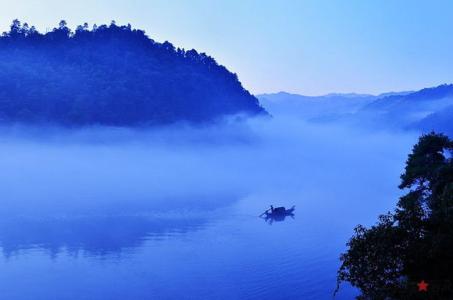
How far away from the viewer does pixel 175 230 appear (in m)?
64.4

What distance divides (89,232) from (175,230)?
11.2 m

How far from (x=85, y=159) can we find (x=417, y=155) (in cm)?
15345

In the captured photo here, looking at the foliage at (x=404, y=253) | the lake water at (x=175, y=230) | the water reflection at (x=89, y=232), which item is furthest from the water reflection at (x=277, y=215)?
the foliage at (x=404, y=253)

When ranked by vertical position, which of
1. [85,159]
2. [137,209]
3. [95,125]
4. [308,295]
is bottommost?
[308,295]

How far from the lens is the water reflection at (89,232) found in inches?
2104

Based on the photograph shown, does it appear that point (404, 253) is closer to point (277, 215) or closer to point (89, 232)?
point (89, 232)

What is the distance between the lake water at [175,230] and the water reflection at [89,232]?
14 centimetres

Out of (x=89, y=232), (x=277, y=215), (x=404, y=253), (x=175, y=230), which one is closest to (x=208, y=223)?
(x=175, y=230)

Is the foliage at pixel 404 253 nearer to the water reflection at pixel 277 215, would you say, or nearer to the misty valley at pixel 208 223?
the misty valley at pixel 208 223

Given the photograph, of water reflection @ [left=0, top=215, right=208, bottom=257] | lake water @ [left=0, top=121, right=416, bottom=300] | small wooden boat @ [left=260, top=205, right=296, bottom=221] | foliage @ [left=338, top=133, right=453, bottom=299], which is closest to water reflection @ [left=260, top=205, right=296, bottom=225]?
small wooden boat @ [left=260, top=205, right=296, bottom=221]

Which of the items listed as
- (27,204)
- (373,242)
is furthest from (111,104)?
(373,242)

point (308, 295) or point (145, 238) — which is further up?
point (145, 238)

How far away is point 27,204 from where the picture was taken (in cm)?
8388

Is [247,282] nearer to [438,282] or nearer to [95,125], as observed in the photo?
[438,282]
